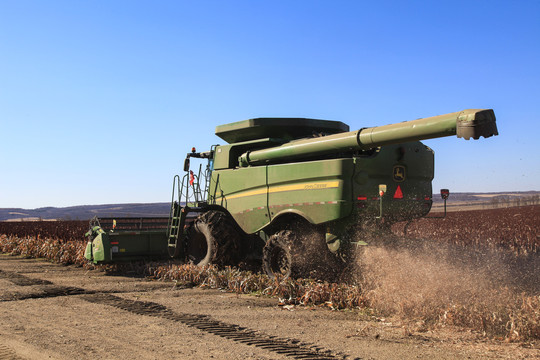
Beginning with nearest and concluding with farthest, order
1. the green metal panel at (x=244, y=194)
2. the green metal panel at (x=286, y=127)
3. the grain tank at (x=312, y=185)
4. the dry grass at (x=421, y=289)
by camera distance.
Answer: the dry grass at (x=421, y=289), the grain tank at (x=312, y=185), the green metal panel at (x=244, y=194), the green metal panel at (x=286, y=127)

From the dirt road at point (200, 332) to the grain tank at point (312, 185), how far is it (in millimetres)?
1382

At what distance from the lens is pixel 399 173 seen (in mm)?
8586

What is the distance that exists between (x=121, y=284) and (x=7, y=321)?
353cm

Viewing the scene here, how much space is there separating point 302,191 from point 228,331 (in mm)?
3244

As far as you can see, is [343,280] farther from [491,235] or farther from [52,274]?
[491,235]

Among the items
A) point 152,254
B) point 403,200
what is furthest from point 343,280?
point 152,254

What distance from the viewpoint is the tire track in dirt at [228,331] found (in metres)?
5.12

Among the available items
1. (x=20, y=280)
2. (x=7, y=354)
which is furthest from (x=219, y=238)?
(x=7, y=354)

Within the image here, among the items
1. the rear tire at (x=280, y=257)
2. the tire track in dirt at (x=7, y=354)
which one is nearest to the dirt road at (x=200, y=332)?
the tire track in dirt at (x=7, y=354)

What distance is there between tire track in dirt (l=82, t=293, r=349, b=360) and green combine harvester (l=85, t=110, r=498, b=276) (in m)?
2.26

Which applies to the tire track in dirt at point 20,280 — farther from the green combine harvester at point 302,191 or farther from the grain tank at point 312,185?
the grain tank at point 312,185

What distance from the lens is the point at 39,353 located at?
17.0 ft

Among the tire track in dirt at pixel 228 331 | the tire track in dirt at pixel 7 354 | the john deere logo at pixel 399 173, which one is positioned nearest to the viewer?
the tire track in dirt at pixel 7 354

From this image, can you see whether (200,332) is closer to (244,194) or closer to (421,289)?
(421,289)
